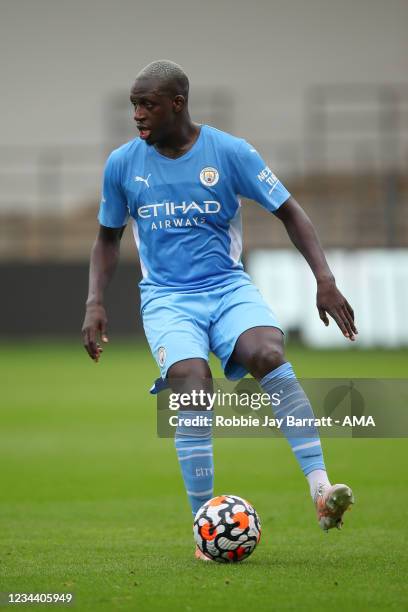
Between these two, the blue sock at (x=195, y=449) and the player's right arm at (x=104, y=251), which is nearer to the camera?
the blue sock at (x=195, y=449)

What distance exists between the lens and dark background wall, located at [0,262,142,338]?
2314 centimetres

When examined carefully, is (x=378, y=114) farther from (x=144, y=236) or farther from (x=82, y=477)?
(x=144, y=236)

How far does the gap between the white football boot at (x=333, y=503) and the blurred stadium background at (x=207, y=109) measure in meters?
18.3

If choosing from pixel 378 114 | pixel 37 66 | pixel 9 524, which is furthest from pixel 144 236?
pixel 37 66

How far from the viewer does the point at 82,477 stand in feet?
29.2

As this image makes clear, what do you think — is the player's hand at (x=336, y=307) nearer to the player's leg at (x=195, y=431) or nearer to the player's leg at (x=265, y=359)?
the player's leg at (x=265, y=359)

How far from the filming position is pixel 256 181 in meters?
5.78

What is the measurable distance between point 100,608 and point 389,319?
16144 millimetres

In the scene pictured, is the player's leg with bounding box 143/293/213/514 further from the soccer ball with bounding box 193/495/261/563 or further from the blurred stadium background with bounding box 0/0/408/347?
the blurred stadium background with bounding box 0/0/408/347

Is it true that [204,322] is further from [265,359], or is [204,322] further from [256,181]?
[256,181]

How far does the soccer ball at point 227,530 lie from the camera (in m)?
5.39

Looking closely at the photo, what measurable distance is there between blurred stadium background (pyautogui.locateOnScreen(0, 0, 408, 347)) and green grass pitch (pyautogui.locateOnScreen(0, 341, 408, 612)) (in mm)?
11168

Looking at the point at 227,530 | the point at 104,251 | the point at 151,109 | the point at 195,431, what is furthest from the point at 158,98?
the point at 227,530

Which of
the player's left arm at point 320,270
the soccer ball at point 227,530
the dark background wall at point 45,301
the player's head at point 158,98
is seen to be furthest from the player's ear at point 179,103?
the dark background wall at point 45,301
